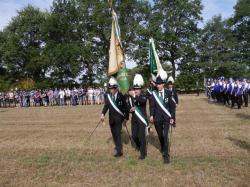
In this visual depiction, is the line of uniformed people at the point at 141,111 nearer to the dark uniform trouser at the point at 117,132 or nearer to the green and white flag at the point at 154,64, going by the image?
the dark uniform trouser at the point at 117,132

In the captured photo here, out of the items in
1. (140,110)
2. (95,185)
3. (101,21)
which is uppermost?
(101,21)

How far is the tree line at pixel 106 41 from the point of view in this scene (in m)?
65.1

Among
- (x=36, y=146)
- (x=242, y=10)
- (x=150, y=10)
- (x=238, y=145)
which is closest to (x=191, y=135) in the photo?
(x=238, y=145)

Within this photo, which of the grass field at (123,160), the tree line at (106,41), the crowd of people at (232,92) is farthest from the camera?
the tree line at (106,41)

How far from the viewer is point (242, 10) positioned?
7638 centimetres

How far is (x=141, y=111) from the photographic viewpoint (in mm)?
11516

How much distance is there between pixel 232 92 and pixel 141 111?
1669 cm

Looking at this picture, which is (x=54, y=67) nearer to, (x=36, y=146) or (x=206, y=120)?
(x=206, y=120)

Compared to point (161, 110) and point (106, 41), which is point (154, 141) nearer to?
point (161, 110)

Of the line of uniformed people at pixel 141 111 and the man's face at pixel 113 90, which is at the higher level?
the man's face at pixel 113 90

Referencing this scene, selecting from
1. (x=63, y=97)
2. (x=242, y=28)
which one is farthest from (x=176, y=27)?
(x=63, y=97)

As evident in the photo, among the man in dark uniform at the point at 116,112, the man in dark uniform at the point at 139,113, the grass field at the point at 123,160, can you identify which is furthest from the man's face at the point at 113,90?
the grass field at the point at 123,160

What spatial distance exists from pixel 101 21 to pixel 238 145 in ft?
172

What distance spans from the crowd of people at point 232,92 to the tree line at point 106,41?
960 inches
